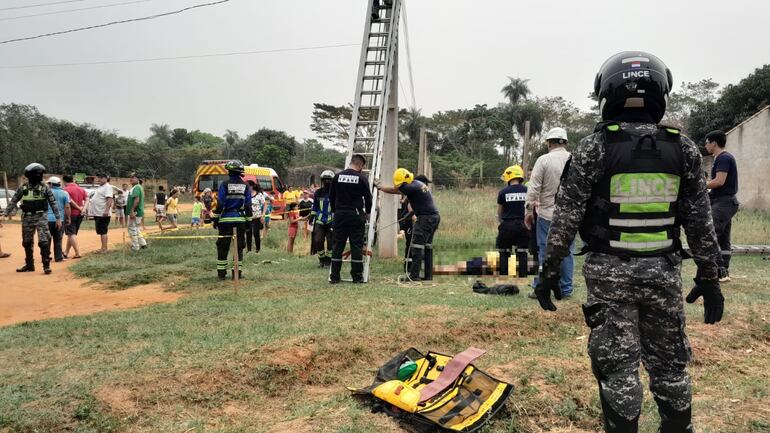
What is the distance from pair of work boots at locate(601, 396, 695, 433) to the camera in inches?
97.3

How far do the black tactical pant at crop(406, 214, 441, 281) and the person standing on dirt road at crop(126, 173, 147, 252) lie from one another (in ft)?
24.1

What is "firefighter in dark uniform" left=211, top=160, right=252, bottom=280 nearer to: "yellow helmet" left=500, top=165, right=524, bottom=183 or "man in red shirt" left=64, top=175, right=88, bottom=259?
"yellow helmet" left=500, top=165, right=524, bottom=183

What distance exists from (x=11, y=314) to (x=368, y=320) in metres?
5.17

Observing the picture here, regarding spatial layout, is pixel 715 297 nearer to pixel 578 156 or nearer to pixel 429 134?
pixel 578 156

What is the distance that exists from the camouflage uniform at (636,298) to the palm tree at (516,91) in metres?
58.9

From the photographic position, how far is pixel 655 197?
2.50 meters

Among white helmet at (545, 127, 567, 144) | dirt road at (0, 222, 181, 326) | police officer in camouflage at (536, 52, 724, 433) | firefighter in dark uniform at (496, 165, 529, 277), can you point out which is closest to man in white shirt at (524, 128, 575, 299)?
white helmet at (545, 127, 567, 144)

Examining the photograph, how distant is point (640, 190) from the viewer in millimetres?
2494

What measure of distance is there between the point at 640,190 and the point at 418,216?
5.77 m

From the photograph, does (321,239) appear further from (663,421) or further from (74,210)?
(663,421)

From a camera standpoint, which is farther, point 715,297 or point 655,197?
point 715,297

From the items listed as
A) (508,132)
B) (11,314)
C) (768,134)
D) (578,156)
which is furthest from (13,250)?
(508,132)

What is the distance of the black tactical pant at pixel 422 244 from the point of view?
8.20 metres

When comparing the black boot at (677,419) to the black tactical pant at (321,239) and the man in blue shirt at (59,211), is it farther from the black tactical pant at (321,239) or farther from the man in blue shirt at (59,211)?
the man in blue shirt at (59,211)
